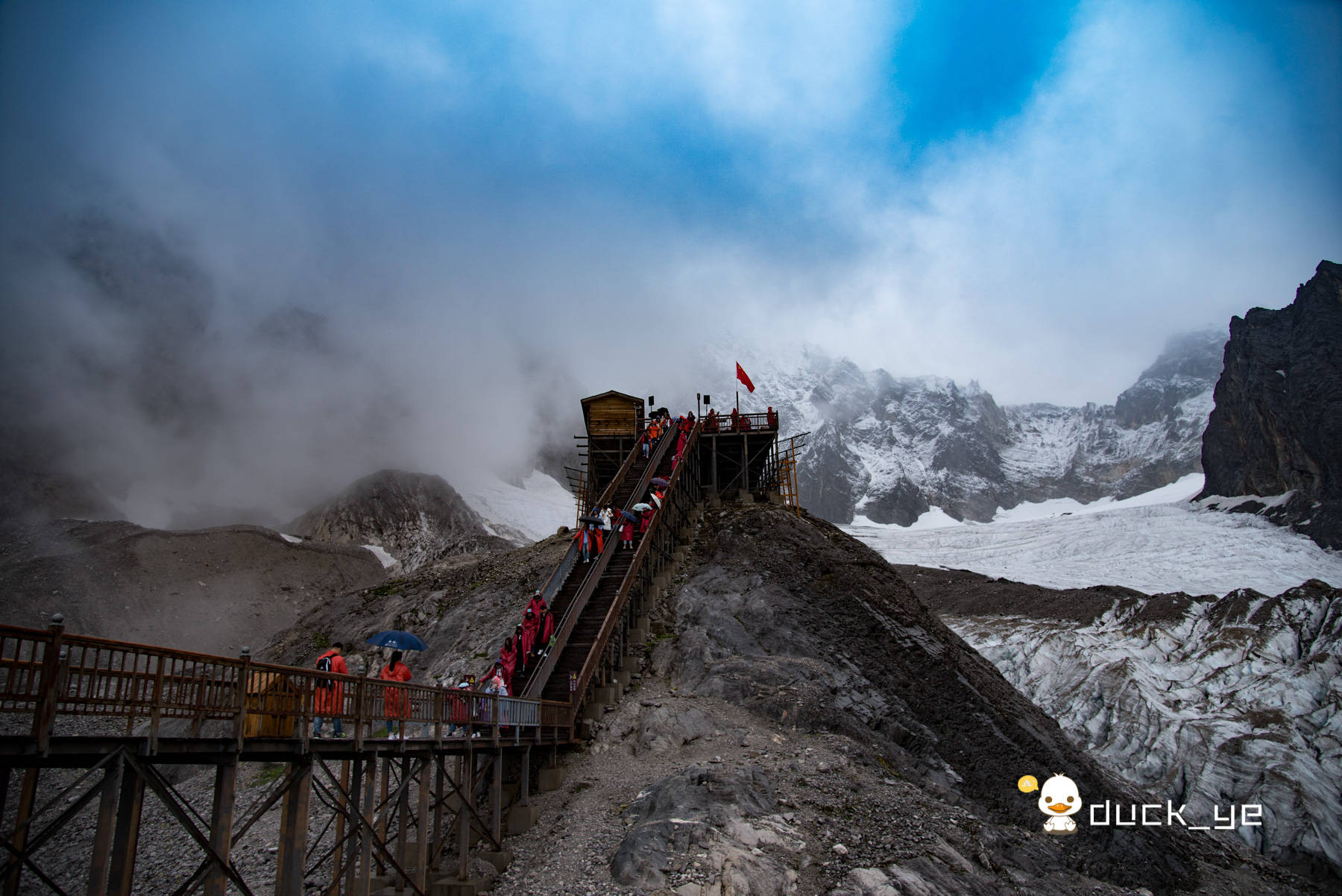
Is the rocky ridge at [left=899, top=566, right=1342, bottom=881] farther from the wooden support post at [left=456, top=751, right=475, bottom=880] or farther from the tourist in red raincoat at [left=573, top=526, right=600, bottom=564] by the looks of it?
the wooden support post at [left=456, top=751, right=475, bottom=880]

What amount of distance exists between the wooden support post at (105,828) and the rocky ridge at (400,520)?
250 ft

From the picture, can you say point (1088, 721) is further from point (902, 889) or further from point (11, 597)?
point (11, 597)

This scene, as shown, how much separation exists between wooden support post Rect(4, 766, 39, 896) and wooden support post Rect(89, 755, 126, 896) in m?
0.60

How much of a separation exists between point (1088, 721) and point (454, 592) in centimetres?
4984

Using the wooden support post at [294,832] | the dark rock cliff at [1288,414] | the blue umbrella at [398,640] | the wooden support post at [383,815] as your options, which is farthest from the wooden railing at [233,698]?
the dark rock cliff at [1288,414]

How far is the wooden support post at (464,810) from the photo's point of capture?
1590cm

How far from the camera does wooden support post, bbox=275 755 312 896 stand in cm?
1110

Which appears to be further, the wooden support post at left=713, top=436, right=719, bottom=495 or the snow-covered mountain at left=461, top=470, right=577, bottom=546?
the snow-covered mountain at left=461, top=470, right=577, bottom=546

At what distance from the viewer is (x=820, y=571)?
1252 inches

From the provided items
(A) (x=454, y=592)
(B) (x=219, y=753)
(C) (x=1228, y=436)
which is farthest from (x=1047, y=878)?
(C) (x=1228, y=436)

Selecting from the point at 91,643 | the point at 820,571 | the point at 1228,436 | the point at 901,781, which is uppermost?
the point at 1228,436

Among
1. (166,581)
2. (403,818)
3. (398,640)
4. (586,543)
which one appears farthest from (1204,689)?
(166,581)

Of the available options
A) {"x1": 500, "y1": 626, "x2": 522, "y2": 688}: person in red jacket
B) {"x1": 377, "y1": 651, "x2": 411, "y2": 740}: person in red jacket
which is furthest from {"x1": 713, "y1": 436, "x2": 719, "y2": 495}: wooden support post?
{"x1": 377, "y1": 651, "x2": 411, "y2": 740}: person in red jacket

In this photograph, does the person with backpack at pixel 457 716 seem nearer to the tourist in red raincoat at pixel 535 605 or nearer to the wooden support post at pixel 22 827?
the tourist in red raincoat at pixel 535 605
